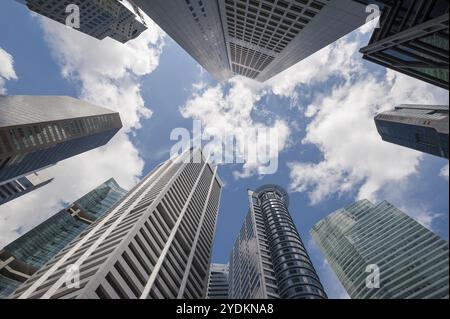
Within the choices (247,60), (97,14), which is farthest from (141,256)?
(97,14)

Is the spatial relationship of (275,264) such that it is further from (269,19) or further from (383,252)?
(269,19)

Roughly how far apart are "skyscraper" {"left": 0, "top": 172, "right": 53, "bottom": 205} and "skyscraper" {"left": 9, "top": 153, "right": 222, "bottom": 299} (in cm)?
8655

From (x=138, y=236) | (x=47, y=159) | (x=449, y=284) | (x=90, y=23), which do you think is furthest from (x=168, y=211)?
(x=90, y=23)

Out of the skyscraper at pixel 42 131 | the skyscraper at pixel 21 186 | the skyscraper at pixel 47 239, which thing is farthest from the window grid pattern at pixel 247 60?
the skyscraper at pixel 21 186

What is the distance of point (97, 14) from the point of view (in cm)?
12575

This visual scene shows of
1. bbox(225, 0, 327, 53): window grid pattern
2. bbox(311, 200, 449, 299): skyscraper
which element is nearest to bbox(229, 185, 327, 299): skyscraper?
bbox(311, 200, 449, 299): skyscraper

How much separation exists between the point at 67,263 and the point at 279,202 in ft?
277

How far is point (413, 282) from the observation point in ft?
54.2

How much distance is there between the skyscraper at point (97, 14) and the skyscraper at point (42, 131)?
41952 mm

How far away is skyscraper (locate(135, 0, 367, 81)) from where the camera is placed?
135 ft

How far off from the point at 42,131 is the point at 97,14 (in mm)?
60869

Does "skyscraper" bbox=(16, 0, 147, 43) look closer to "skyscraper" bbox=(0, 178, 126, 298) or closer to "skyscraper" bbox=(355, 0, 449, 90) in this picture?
"skyscraper" bbox=(0, 178, 126, 298)

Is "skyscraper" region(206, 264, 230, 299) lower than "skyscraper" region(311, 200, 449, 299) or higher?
lower
